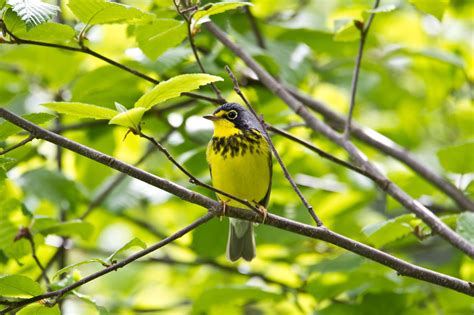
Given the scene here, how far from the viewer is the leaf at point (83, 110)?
264cm

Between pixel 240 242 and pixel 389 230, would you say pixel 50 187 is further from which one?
pixel 389 230

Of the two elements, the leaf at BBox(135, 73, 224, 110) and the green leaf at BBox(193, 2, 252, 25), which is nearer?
the leaf at BBox(135, 73, 224, 110)

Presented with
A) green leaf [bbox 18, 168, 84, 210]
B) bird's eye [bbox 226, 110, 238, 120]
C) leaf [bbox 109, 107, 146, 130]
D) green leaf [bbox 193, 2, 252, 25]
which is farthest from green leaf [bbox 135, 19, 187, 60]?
green leaf [bbox 18, 168, 84, 210]

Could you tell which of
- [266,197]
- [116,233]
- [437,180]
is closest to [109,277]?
[116,233]

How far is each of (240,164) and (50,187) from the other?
119 cm

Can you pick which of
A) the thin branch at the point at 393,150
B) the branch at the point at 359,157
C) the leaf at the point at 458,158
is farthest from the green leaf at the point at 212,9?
the thin branch at the point at 393,150

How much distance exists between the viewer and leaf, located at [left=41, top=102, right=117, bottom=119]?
264 cm

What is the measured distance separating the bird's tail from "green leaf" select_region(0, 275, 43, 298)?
219 cm

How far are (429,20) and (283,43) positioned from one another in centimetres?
240

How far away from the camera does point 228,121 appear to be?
4.83 m

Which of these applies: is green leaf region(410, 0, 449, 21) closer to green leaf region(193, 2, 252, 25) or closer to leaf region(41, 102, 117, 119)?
green leaf region(193, 2, 252, 25)

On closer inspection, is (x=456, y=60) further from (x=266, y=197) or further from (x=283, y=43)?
(x=266, y=197)

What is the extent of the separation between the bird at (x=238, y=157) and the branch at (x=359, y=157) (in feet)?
1.00

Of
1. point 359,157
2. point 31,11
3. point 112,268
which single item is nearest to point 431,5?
point 359,157
